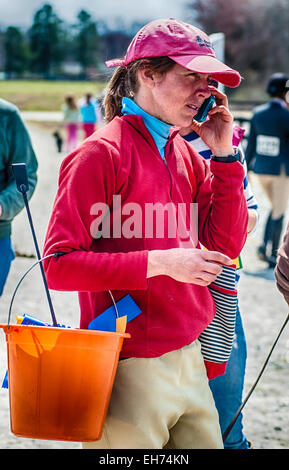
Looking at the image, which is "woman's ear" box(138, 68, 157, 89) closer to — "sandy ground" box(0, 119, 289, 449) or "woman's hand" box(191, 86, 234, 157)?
"woman's hand" box(191, 86, 234, 157)

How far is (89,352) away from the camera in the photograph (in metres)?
1.85

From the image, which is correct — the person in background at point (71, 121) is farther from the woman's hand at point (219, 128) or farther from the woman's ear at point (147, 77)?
the woman's ear at point (147, 77)

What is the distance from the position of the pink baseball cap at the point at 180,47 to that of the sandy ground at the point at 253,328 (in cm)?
227

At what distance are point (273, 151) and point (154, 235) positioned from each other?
572cm

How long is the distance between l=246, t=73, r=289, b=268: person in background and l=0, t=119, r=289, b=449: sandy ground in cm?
40

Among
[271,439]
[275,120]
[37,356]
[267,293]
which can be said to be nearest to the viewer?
[37,356]

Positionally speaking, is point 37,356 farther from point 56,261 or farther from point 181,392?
point 181,392

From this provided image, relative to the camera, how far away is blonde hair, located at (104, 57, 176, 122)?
205 cm

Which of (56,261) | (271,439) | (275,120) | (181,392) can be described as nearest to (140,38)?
(56,261)

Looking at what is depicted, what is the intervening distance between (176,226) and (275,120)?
5.62 meters

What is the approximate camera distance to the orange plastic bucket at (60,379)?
71.9 inches

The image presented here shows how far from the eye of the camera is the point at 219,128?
227cm

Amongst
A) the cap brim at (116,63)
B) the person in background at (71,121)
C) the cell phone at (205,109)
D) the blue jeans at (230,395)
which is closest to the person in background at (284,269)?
the cell phone at (205,109)

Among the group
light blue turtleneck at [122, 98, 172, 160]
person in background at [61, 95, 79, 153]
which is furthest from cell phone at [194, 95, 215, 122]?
person in background at [61, 95, 79, 153]
